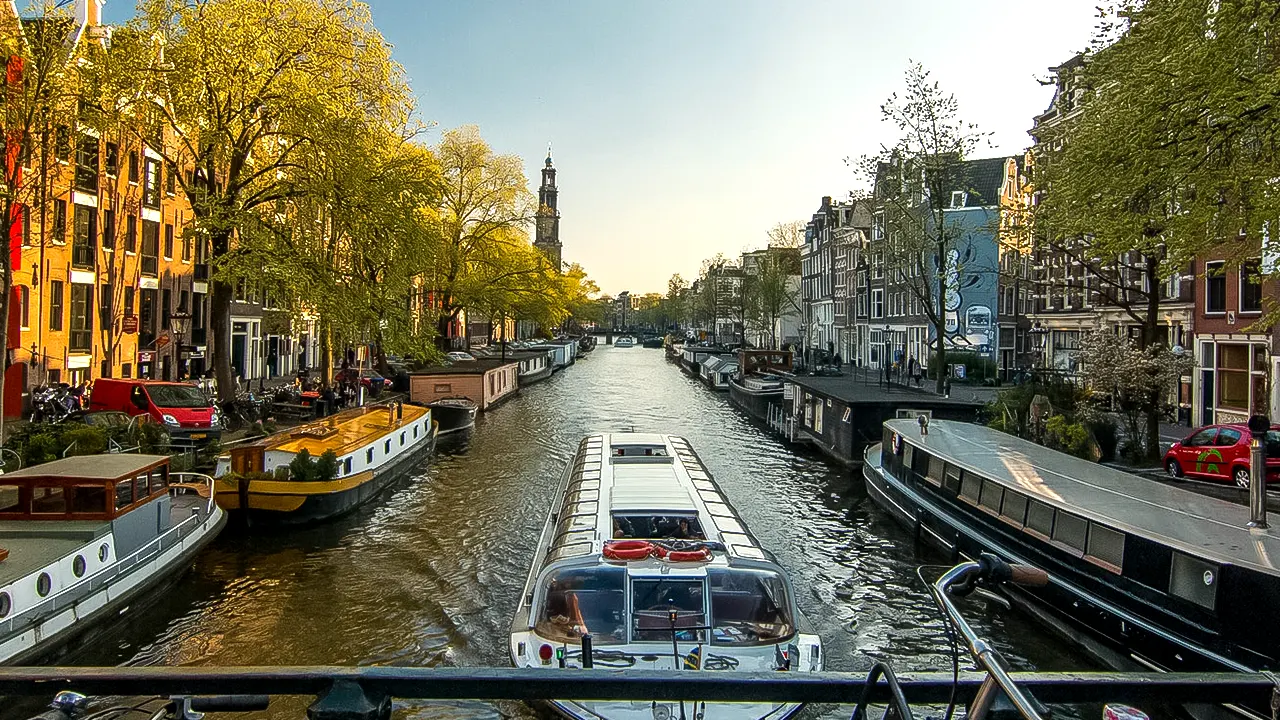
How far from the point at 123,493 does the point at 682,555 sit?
10404mm

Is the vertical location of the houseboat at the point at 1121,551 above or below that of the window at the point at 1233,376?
below

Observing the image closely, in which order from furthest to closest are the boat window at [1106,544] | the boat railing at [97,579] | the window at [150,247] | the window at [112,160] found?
the window at [150,247] < the window at [112,160] < the boat window at [1106,544] < the boat railing at [97,579]

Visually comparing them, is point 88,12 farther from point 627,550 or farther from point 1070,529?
point 1070,529

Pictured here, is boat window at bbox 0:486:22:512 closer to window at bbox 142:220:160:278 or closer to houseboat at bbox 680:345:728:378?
window at bbox 142:220:160:278

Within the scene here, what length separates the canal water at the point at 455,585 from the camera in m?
13.7

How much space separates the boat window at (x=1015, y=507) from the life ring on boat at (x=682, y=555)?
772 centimetres

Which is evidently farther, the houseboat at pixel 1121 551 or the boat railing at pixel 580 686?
the houseboat at pixel 1121 551

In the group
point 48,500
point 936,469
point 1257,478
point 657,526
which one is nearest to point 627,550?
point 657,526

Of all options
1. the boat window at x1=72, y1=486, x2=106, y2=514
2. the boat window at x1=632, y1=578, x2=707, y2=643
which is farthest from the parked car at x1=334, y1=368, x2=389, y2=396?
the boat window at x1=632, y1=578, x2=707, y2=643

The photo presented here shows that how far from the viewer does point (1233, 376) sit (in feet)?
101

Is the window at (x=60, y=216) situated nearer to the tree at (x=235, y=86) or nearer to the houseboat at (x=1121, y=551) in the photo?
the tree at (x=235, y=86)

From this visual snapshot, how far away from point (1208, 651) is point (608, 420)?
3416 centimetres

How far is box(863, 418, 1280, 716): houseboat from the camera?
10.6 m

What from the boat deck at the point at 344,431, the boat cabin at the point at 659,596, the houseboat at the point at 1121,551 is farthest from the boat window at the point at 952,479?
the boat deck at the point at 344,431
